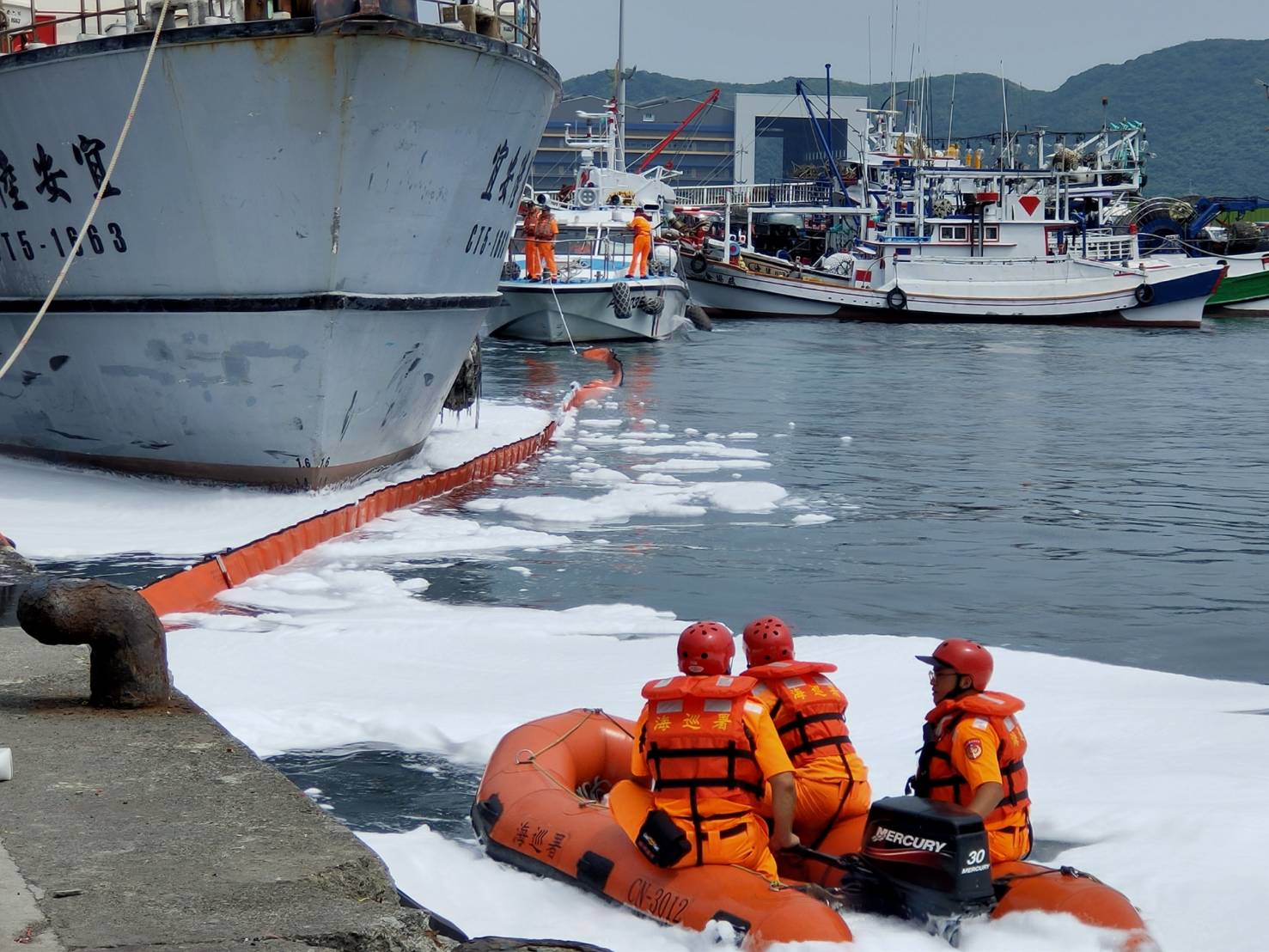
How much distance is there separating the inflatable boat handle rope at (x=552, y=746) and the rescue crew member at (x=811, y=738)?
0.64 meters

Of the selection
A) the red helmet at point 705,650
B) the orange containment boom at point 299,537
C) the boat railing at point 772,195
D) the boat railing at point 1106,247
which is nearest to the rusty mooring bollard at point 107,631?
the red helmet at point 705,650

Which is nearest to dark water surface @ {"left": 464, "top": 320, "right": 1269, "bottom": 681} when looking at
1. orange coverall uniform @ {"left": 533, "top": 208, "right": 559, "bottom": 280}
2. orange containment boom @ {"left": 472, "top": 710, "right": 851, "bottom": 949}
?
orange containment boom @ {"left": 472, "top": 710, "right": 851, "bottom": 949}

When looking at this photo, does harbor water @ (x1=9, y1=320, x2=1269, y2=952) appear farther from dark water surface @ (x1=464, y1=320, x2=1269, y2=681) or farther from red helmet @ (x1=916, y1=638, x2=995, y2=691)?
red helmet @ (x1=916, y1=638, x2=995, y2=691)

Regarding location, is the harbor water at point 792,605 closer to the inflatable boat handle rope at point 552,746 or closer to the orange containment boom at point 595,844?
the orange containment boom at point 595,844

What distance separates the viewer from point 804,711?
505 cm

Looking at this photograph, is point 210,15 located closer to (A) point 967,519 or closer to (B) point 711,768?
(A) point 967,519

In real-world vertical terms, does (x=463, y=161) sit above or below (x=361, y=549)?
above

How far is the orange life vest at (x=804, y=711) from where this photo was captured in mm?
5051

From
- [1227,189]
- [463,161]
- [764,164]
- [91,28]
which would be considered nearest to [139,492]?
[463,161]

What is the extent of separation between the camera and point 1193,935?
4.68 meters

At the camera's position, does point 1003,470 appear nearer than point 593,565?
No

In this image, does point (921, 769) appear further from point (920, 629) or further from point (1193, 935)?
point (920, 629)

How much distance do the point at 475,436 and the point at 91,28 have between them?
588 centimetres

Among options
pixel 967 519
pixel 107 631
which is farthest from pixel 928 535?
pixel 107 631
